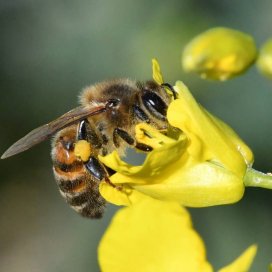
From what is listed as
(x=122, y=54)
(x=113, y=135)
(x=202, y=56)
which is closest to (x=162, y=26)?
(x=122, y=54)

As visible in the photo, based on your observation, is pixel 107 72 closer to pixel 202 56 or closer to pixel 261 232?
pixel 261 232

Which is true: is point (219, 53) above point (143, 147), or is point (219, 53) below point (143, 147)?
above

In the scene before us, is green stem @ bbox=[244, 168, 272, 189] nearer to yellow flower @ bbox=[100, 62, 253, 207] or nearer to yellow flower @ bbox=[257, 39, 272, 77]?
yellow flower @ bbox=[100, 62, 253, 207]

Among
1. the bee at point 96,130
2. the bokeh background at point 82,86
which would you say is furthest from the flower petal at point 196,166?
the bokeh background at point 82,86

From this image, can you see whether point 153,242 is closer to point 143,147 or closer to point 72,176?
point 143,147

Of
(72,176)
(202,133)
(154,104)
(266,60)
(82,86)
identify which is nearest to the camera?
(266,60)

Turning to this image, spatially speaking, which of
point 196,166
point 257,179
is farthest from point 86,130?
point 257,179

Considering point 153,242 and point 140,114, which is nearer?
point 153,242
